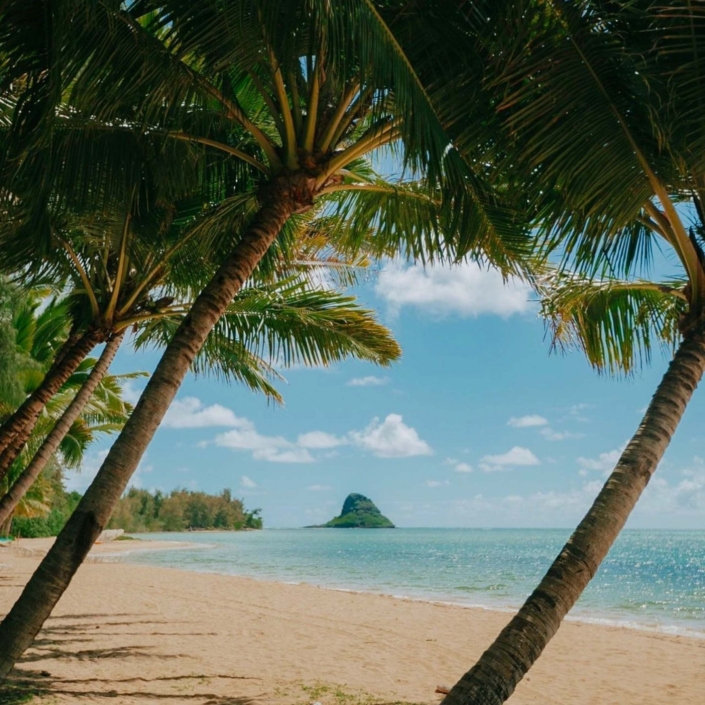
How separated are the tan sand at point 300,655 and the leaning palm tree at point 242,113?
1.73m

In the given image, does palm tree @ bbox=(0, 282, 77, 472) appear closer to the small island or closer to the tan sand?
the tan sand

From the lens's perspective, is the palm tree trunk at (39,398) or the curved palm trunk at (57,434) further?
the curved palm trunk at (57,434)

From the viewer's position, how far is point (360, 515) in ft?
538

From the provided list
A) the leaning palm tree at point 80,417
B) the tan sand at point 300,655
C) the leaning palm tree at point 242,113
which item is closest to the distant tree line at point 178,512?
the leaning palm tree at point 80,417

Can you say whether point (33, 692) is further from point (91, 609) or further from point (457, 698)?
point (91, 609)

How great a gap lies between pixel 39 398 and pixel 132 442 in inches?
149

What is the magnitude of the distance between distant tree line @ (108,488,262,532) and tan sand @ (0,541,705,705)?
63662 millimetres

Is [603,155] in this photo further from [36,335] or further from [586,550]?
[36,335]

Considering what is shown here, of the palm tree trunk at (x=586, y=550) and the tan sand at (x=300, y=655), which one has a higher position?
the palm tree trunk at (x=586, y=550)

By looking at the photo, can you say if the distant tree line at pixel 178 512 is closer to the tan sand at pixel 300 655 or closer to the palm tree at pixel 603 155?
the tan sand at pixel 300 655

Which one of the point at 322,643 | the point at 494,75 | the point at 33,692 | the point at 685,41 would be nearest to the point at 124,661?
the point at 33,692

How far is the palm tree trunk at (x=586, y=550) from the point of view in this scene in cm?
305

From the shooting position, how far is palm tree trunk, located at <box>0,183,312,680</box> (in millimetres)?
4078

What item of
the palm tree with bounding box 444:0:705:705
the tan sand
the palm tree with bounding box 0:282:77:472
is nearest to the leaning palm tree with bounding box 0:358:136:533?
the palm tree with bounding box 0:282:77:472
